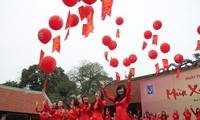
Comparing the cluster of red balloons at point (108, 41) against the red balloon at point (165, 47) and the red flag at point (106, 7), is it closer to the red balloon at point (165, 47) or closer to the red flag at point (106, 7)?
the red balloon at point (165, 47)

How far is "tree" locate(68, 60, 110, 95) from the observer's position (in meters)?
40.9

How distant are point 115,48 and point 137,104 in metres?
7.58

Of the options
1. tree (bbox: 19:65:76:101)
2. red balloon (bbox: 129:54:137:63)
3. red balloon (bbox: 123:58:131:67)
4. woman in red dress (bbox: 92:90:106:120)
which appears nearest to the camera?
woman in red dress (bbox: 92:90:106:120)

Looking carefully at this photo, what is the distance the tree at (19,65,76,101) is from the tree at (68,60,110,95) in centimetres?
390

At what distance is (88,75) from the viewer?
140 ft

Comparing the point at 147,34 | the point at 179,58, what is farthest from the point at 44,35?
the point at 179,58

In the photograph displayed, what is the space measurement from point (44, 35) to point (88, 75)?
112 feet

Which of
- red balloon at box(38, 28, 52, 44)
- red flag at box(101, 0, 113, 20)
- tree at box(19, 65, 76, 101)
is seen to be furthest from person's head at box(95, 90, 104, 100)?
tree at box(19, 65, 76, 101)

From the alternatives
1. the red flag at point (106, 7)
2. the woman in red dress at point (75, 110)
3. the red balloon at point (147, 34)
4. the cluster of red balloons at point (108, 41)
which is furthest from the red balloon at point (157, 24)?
the woman in red dress at point (75, 110)

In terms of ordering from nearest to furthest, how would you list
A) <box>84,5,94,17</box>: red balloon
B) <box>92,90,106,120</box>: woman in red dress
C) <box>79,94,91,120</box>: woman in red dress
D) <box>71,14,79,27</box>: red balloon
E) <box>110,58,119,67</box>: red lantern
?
<box>92,90,106,120</box>: woman in red dress < <box>79,94,91,120</box>: woman in red dress < <box>84,5,94,17</box>: red balloon < <box>71,14,79,27</box>: red balloon < <box>110,58,119,67</box>: red lantern

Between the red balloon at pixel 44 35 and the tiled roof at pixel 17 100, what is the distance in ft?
32.8

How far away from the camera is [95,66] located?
43.9 meters

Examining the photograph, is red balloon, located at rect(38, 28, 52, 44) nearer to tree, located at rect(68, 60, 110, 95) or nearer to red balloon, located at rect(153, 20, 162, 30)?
red balloon, located at rect(153, 20, 162, 30)

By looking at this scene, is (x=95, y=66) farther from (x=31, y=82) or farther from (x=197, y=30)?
(x=197, y=30)
